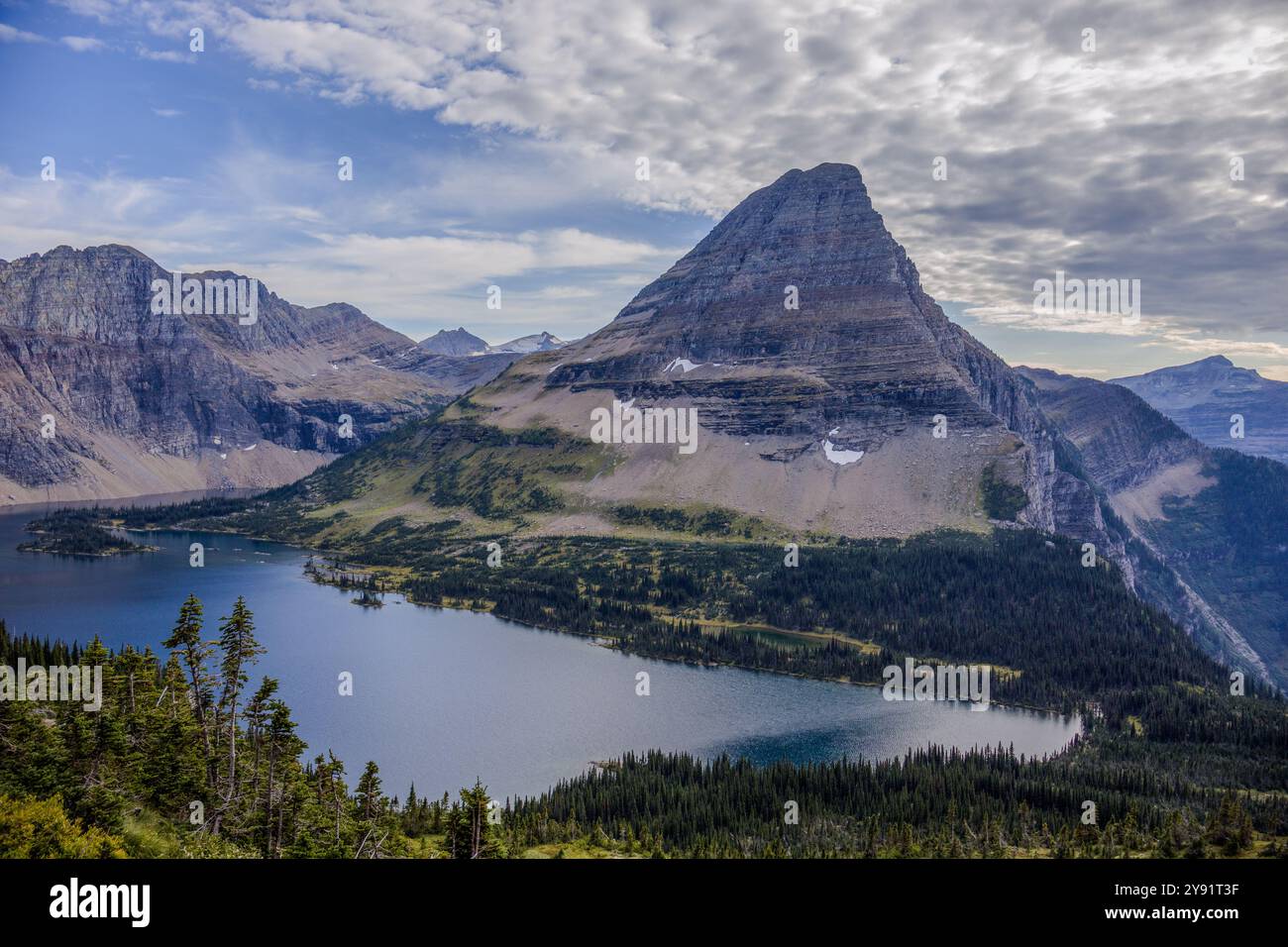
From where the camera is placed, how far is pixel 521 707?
5276 inches

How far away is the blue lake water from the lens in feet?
369

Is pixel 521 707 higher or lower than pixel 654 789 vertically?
lower

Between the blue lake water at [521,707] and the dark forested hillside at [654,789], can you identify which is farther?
the blue lake water at [521,707]

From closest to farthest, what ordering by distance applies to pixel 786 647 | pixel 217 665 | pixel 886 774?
1. pixel 217 665
2. pixel 886 774
3. pixel 786 647

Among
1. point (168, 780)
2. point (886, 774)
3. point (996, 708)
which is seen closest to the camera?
point (168, 780)

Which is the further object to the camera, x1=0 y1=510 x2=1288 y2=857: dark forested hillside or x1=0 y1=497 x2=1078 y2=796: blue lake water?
x1=0 y1=497 x2=1078 y2=796: blue lake water

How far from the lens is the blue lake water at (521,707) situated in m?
112

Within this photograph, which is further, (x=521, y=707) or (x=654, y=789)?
(x=521, y=707)

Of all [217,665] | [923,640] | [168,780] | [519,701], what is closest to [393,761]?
[519,701]

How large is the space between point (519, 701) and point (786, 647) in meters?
67.8
